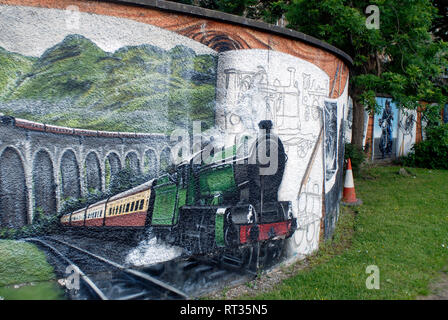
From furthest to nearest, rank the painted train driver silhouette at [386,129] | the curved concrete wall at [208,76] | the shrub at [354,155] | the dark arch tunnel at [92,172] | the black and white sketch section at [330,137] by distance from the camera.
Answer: the painted train driver silhouette at [386,129] → the shrub at [354,155] → the black and white sketch section at [330,137] → the dark arch tunnel at [92,172] → the curved concrete wall at [208,76]

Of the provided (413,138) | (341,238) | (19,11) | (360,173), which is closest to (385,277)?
(341,238)

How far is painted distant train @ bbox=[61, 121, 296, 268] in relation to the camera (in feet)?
11.2

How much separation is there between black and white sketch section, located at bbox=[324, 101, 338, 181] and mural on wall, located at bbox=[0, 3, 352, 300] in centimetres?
77

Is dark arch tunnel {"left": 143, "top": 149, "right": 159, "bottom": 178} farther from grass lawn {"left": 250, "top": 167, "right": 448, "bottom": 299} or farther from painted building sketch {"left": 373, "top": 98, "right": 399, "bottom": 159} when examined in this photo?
painted building sketch {"left": 373, "top": 98, "right": 399, "bottom": 159}

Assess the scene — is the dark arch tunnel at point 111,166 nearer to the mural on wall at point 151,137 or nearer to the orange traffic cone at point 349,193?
the mural on wall at point 151,137

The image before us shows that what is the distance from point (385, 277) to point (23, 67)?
14.4ft

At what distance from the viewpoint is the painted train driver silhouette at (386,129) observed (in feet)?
46.6

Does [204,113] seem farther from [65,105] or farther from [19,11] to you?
[19,11]

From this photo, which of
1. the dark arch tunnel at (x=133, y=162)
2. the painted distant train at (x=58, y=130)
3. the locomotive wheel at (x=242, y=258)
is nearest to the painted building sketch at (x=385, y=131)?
the locomotive wheel at (x=242, y=258)

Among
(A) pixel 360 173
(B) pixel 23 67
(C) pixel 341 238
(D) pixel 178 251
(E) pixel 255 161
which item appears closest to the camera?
(B) pixel 23 67

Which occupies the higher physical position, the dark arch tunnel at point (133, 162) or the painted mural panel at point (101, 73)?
the painted mural panel at point (101, 73)

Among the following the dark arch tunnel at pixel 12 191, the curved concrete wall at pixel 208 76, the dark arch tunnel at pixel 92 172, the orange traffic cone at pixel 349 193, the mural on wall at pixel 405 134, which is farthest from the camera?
the mural on wall at pixel 405 134

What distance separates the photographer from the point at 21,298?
305 cm

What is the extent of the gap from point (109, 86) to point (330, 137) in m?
3.43
